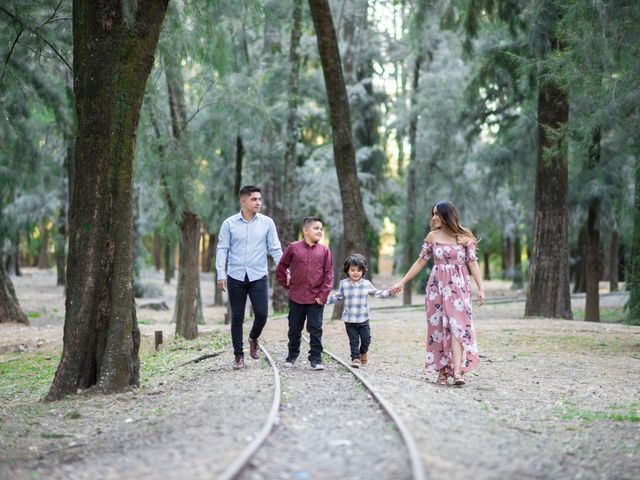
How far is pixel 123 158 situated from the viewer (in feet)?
28.7

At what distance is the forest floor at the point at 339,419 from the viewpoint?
17.0ft

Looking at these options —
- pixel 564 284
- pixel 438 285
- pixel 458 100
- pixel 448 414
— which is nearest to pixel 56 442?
pixel 448 414

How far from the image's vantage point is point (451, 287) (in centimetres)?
870

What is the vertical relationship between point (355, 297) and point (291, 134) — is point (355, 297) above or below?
below

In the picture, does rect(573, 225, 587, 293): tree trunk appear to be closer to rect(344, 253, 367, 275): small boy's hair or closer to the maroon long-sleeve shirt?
rect(344, 253, 367, 275): small boy's hair

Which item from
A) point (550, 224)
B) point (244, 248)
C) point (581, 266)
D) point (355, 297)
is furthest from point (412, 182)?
point (244, 248)

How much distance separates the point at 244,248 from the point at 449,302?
2450 mm

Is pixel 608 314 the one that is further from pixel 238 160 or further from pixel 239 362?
pixel 239 362

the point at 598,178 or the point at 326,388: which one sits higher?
the point at 598,178

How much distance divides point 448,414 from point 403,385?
151cm

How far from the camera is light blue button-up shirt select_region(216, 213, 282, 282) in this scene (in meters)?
9.37

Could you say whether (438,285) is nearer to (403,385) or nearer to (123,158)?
(403,385)

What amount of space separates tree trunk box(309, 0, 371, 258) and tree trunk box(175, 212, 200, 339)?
9.91 ft

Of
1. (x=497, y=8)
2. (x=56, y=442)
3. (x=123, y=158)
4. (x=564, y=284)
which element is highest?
(x=497, y=8)
